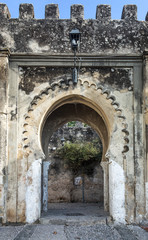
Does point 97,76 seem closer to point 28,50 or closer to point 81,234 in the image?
point 28,50

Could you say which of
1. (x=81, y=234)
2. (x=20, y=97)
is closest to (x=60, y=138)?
(x=20, y=97)

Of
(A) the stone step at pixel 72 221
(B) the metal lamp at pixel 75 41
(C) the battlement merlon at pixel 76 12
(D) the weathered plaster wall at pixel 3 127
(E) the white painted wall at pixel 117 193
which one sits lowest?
(A) the stone step at pixel 72 221

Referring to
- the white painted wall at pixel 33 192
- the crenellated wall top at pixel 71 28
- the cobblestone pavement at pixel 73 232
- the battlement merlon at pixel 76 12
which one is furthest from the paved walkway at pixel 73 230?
the battlement merlon at pixel 76 12

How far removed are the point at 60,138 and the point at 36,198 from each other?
28.1 feet

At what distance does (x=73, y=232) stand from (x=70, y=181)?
876cm

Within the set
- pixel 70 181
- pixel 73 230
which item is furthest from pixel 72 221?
pixel 70 181

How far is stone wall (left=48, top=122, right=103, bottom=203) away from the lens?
48.7 feet

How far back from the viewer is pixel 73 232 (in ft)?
20.9

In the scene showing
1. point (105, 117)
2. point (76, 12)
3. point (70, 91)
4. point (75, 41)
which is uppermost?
point (76, 12)

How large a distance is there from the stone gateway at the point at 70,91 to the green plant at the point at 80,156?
7325 millimetres

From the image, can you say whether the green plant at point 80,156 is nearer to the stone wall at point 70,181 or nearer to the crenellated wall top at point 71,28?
the stone wall at point 70,181

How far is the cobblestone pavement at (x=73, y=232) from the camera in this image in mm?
5861

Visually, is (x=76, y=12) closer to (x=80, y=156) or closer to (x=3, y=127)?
(x=3, y=127)

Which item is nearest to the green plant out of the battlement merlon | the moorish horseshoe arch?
the moorish horseshoe arch
